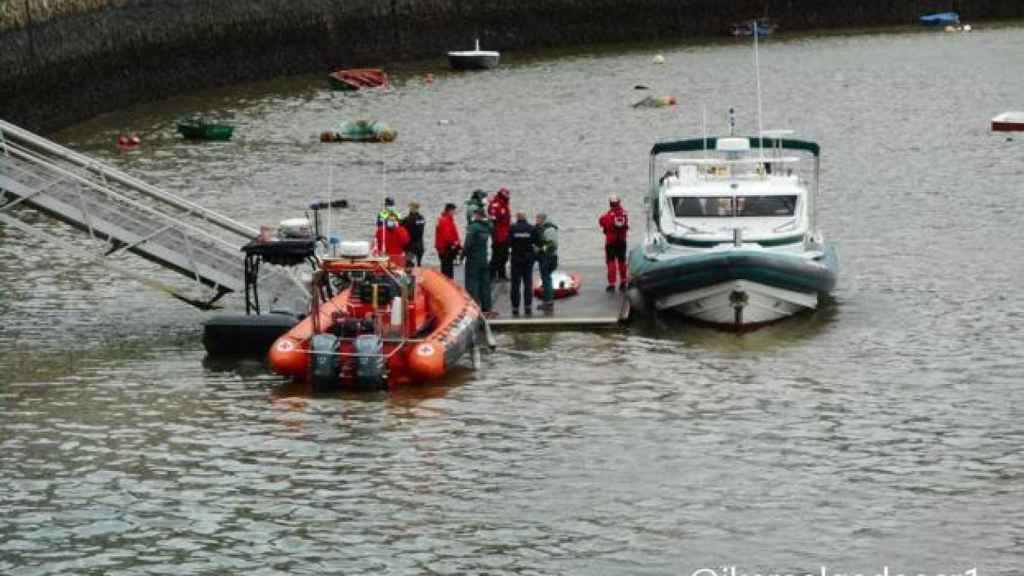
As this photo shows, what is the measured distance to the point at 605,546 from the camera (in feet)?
75.0

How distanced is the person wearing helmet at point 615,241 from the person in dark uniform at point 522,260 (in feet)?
5.45

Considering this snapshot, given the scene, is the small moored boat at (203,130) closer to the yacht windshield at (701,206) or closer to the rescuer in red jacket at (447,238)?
the rescuer in red jacket at (447,238)

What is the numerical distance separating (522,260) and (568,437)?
6.13 meters

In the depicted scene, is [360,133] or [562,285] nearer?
[562,285]

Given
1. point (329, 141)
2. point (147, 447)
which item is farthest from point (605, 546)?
point (329, 141)

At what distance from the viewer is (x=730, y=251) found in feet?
105

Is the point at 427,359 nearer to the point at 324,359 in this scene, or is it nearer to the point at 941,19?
the point at 324,359

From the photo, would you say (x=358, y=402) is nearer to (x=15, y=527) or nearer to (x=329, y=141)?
(x=15, y=527)

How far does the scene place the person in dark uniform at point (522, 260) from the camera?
107 feet

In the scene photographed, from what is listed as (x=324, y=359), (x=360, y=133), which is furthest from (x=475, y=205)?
(x=360, y=133)

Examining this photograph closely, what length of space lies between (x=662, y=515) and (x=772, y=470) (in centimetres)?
225

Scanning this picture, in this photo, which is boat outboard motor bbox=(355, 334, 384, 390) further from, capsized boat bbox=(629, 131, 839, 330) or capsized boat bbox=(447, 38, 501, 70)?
capsized boat bbox=(447, 38, 501, 70)

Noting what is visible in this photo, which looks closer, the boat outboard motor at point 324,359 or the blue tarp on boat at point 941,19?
the boat outboard motor at point 324,359

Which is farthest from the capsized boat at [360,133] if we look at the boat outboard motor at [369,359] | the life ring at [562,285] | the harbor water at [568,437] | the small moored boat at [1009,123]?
the boat outboard motor at [369,359]
